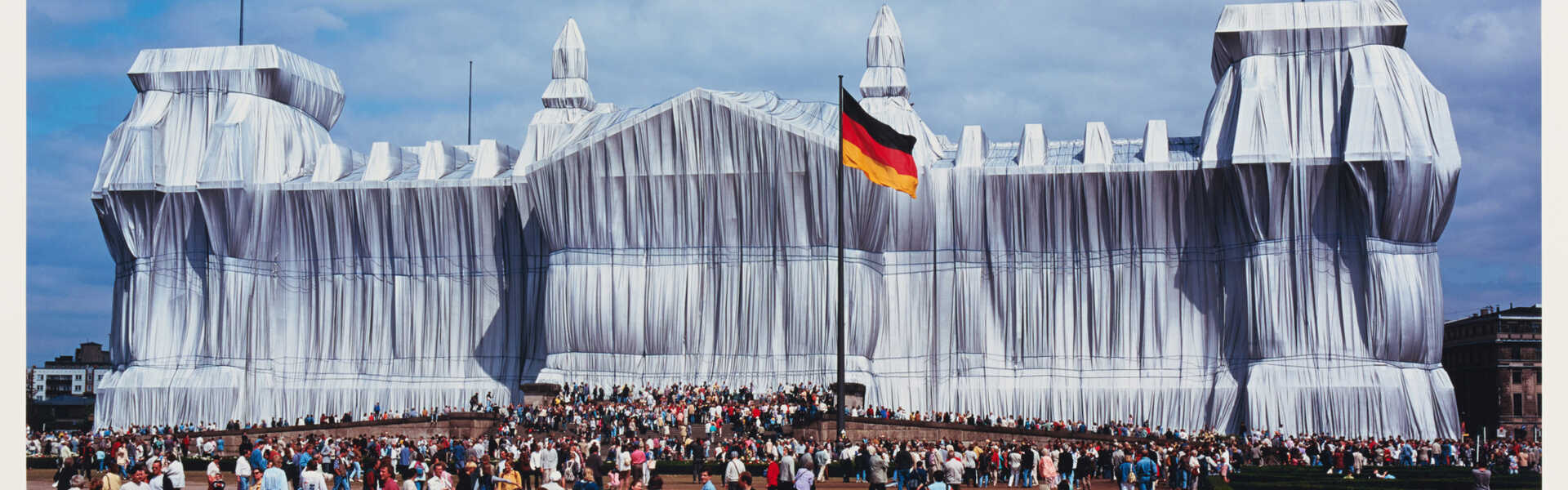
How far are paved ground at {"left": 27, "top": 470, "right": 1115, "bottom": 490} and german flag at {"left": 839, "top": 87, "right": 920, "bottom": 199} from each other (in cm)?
577

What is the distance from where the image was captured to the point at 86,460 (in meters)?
36.1

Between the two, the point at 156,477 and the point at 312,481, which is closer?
the point at 312,481

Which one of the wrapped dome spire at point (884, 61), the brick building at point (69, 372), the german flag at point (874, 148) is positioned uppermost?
the wrapped dome spire at point (884, 61)

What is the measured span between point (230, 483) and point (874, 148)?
14.5m

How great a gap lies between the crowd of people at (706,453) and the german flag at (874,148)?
5264mm

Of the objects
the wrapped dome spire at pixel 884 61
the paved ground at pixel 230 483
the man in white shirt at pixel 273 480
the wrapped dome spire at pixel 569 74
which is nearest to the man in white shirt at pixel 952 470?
the paved ground at pixel 230 483

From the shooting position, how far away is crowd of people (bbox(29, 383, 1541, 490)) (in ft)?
84.8

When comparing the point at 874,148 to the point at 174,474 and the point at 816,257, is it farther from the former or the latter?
the point at 816,257

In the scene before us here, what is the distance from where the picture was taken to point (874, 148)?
3494 cm

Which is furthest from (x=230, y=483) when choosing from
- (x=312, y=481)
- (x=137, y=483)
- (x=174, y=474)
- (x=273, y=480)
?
(x=137, y=483)

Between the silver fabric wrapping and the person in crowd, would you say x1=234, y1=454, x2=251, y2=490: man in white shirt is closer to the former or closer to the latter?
the person in crowd

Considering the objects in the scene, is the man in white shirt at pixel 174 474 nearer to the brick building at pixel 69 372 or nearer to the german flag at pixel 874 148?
the german flag at pixel 874 148

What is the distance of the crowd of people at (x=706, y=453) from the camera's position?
84.8 ft

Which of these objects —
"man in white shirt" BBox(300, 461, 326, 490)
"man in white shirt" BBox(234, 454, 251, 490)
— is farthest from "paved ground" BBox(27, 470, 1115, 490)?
"man in white shirt" BBox(300, 461, 326, 490)
